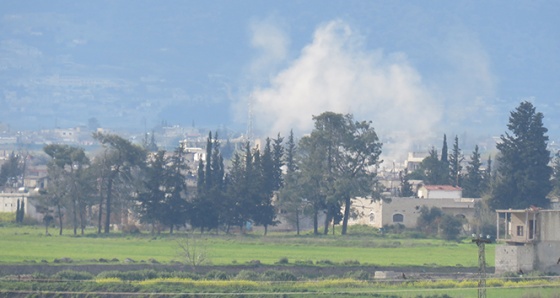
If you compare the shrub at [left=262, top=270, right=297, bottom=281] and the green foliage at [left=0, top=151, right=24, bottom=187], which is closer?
the shrub at [left=262, top=270, right=297, bottom=281]

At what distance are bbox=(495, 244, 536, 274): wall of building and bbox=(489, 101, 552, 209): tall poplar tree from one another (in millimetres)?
29533

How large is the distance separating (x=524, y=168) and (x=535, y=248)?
1282 inches

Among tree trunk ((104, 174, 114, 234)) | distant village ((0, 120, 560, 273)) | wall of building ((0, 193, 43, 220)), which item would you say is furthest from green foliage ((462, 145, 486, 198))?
wall of building ((0, 193, 43, 220))

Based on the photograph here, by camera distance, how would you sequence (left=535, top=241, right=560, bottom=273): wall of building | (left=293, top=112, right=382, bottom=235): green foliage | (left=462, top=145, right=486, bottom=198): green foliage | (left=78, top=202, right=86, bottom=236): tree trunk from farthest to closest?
(left=462, top=145, right=486, bottom=198): green foliage < (left=293, top=112, right=382, bottom=235): green foliage < (left=78, top=202, right=86, bottom=236): tree trunk < (left=535, top=241, right=560, bottom=273): wall of building

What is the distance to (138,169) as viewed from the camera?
8694 centimetres

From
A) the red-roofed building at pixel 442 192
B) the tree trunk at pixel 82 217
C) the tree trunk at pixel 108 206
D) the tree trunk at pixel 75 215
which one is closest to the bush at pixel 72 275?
the tree trunk at pixel 75 215

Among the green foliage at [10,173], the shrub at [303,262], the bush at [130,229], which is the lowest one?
the shrub at [303,262]

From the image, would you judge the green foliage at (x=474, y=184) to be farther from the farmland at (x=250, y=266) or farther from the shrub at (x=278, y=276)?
the shrub at (x=278, y=276)

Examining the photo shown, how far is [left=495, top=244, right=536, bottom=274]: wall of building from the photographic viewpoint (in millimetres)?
52188

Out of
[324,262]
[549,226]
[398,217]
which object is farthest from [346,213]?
[549,226]

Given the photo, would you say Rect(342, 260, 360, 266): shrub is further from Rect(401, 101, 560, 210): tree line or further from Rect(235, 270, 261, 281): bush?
Rect(401, 101, 560, 210): tree line

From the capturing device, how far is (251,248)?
69125 millimetres

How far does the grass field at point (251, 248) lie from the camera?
60750 millimetres

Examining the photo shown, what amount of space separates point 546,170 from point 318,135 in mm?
13331
